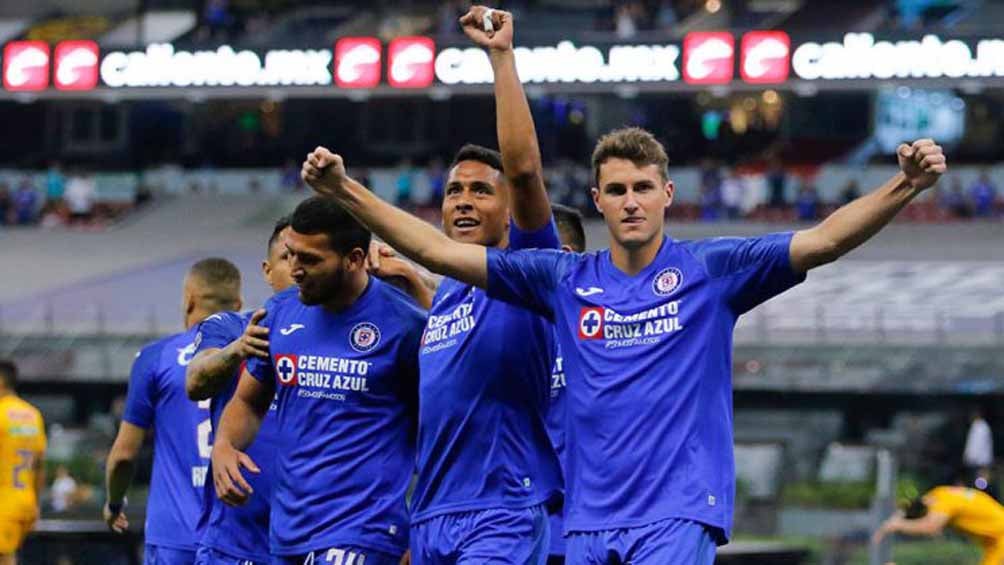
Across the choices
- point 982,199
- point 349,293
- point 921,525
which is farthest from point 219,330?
point 982,199

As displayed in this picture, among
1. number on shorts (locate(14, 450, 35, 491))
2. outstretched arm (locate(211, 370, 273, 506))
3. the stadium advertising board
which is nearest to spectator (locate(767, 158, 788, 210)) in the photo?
the stadium advertising board

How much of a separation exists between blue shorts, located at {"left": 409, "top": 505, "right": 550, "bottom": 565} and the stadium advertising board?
1167 inches

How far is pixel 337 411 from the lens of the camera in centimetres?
743

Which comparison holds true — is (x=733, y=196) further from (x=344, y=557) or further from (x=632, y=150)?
(x=632, y=150)

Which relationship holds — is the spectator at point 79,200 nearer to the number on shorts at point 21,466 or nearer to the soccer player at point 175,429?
the number on shorts at point 21,466

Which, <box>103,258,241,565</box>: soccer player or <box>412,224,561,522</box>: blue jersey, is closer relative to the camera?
<box>412,224,561,522</box>: blue jersey

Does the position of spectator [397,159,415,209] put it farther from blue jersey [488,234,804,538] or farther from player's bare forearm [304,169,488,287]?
blue jersey [488,234,804,538]

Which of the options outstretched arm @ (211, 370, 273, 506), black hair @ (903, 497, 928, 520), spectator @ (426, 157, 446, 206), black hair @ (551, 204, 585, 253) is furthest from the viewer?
spectator @ (426, 157, 446, 206)

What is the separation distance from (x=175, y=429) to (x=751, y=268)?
3.52 m

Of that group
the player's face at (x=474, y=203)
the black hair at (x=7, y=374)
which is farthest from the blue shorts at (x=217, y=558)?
the black hair at (x=7, y=374)

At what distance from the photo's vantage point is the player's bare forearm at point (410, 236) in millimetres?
6828

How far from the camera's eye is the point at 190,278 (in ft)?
30.6

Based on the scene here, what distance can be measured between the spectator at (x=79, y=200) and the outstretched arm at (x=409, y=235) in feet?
130

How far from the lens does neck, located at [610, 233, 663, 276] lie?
6.83 meters
